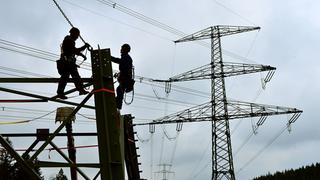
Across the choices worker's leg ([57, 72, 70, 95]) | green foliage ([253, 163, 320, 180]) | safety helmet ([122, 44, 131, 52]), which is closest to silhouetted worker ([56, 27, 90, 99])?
worker's leg ([57, 72, 70, 95])

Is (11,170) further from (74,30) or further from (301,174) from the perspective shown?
(301,174)

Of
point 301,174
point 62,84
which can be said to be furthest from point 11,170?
point 301,174

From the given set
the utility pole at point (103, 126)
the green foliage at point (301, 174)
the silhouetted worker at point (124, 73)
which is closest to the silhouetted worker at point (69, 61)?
the utility pole at point (103, 126)

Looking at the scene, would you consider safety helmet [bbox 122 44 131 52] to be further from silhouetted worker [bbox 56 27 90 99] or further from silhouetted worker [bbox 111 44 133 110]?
silhouetted worker [bbox 56 27 90 99]

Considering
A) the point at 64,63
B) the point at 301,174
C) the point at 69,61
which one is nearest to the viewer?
the point at 64,63

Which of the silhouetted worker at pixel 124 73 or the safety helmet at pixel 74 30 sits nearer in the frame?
the safety helmet at pixel 74 30

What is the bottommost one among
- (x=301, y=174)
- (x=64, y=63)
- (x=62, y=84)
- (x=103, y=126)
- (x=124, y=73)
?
(x=103, y=126)

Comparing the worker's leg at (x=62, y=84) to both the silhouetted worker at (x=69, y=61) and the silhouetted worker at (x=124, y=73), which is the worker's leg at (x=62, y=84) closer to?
the silhouetted worker at (x=69, y=61)

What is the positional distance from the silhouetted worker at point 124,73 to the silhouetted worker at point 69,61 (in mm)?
1411

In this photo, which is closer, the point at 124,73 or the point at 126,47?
the point at 124,73

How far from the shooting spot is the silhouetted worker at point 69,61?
8.84 m

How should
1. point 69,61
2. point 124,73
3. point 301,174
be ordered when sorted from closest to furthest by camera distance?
point 69,61 < point 124,73 < point 301,174

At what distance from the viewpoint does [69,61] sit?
30.4ft

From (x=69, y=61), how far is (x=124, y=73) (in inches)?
70.7
